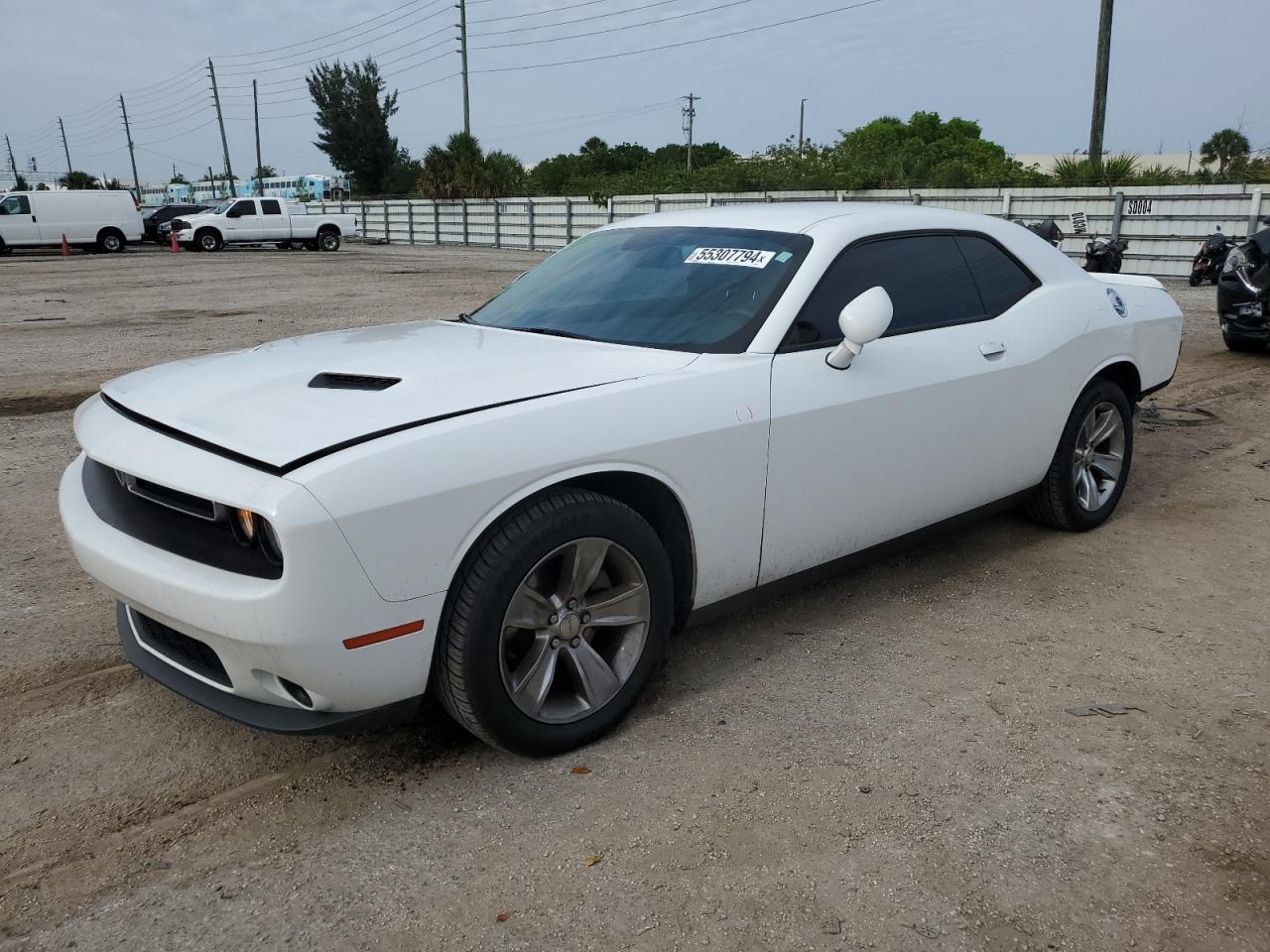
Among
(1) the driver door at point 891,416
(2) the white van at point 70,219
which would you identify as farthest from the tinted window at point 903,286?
(2) the white van at point 70,219

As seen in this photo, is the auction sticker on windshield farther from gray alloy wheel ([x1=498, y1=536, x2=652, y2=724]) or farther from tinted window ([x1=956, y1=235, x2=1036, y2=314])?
gray alloy wheel ([x1=498, y1=536, x2=652, y2=724])

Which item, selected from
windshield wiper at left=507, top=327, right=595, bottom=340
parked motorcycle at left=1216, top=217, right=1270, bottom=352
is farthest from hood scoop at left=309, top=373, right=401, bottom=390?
parked motorcycle at left=1216, top=217, right=1270, bottom=352

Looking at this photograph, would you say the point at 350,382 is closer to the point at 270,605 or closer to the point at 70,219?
the point at 270,605

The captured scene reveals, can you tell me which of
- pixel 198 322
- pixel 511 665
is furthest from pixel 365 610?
pixel 198 322

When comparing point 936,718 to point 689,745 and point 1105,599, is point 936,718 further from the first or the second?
point 1105,599

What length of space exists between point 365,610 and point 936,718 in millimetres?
1764

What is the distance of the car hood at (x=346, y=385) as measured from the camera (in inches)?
97.9

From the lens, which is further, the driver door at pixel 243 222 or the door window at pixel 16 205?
the driver door at pixel 243 222

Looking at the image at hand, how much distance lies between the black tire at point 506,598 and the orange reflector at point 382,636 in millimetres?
106

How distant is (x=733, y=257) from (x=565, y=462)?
1.27 meters

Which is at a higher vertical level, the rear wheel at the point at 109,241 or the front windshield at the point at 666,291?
the front windshield at the point at 666,291

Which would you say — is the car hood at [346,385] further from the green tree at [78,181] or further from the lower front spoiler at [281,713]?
the green tree at [78,181]

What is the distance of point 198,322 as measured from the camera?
502 inches

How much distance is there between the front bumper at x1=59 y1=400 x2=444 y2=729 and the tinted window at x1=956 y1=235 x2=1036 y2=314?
2.71 m
